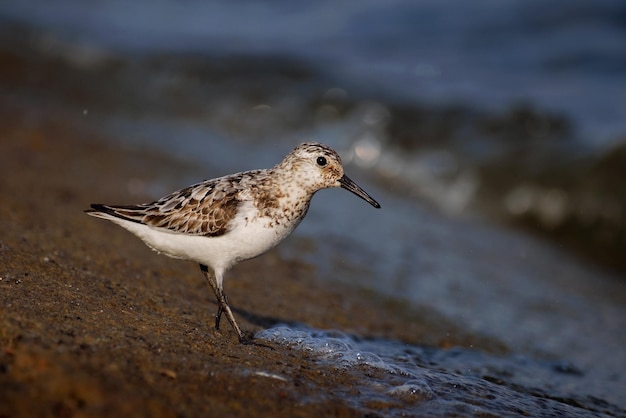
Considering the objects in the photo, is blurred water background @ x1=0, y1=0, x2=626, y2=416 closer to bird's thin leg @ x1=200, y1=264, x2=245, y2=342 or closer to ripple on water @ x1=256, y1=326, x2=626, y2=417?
ripple on water @ x1=256, y1=326, x2=626, y2=417

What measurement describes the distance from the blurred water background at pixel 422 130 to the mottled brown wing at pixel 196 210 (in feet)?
3.26

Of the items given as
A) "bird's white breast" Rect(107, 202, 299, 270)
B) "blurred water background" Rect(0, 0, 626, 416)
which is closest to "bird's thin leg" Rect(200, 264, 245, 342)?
"bird's white breast" Rect(107, 202, 299, 270)

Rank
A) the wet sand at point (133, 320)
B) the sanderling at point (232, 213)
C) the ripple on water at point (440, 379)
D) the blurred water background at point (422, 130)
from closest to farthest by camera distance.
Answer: the wet sand at point (133, 320) < the ripple on water at point (440, 379) < the sanderling at point (232, 213) < the blurred water background at point (422, 130)

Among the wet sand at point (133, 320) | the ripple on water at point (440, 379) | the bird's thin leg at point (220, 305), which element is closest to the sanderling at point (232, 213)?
the bird's thin leg at point (220, 305)

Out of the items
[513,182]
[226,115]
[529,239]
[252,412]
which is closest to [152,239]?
[252,412]

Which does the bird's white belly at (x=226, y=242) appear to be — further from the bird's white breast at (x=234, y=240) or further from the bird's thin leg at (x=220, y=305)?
the bird's thin leg at (x=220, y=305)

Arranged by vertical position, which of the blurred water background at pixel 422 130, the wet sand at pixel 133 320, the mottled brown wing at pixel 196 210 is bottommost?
the wet sand at pixel 133 320

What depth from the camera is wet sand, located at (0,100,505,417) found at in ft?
14.3

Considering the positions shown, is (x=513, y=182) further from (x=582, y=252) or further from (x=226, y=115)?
(x=226, y=115)

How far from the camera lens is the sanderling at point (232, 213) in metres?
6.22

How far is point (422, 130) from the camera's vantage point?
614 inches

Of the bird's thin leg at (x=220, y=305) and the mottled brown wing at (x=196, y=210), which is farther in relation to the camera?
the mottled brown wing at (x=196, y=210)

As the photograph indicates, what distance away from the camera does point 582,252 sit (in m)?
12.4

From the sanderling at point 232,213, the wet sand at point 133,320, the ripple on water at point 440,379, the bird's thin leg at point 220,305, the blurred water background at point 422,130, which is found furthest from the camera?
the blurred water background at point 422,130
